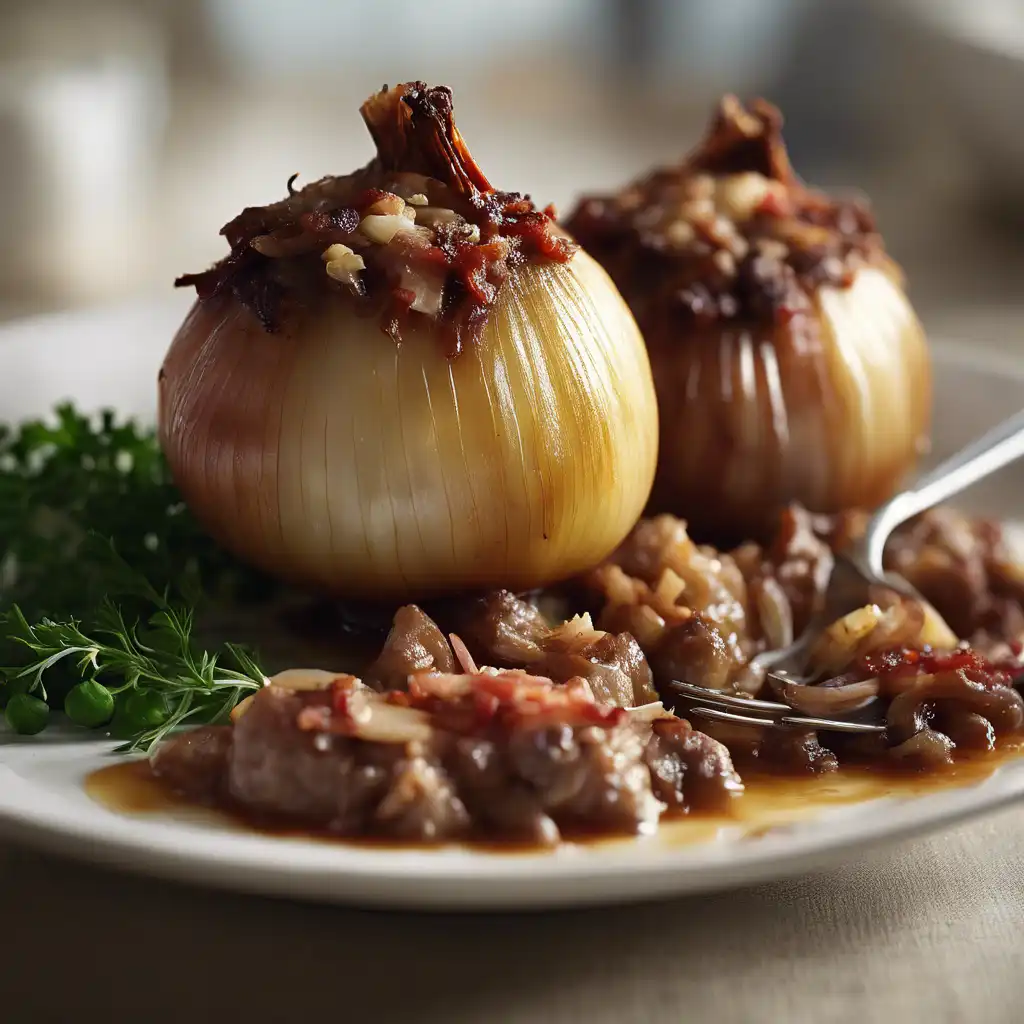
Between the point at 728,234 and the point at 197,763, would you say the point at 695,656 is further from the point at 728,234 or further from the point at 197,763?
the point at 728,234

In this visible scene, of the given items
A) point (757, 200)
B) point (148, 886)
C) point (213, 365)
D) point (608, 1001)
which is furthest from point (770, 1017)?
point (757, 200)

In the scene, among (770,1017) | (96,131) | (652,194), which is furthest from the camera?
(96,131)

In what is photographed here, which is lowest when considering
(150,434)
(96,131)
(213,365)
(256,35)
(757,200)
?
(150,434)

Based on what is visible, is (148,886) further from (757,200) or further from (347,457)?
(757,200)

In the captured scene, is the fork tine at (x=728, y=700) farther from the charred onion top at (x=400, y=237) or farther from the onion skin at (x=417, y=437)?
the charred onion top at (x=400, y=237)

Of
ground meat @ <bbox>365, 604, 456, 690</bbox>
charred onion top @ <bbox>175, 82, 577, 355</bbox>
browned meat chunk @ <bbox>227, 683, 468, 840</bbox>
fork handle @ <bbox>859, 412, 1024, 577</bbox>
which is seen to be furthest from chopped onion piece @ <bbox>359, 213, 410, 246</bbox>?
fork handle @ <bbox>859, 412, 1024, 577</bbox>

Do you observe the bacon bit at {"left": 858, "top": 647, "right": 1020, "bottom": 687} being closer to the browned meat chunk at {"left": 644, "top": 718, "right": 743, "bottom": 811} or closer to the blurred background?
the browned meat chunk at {"left": 644, "top": 718, "right": 743, "bottom": 811}
